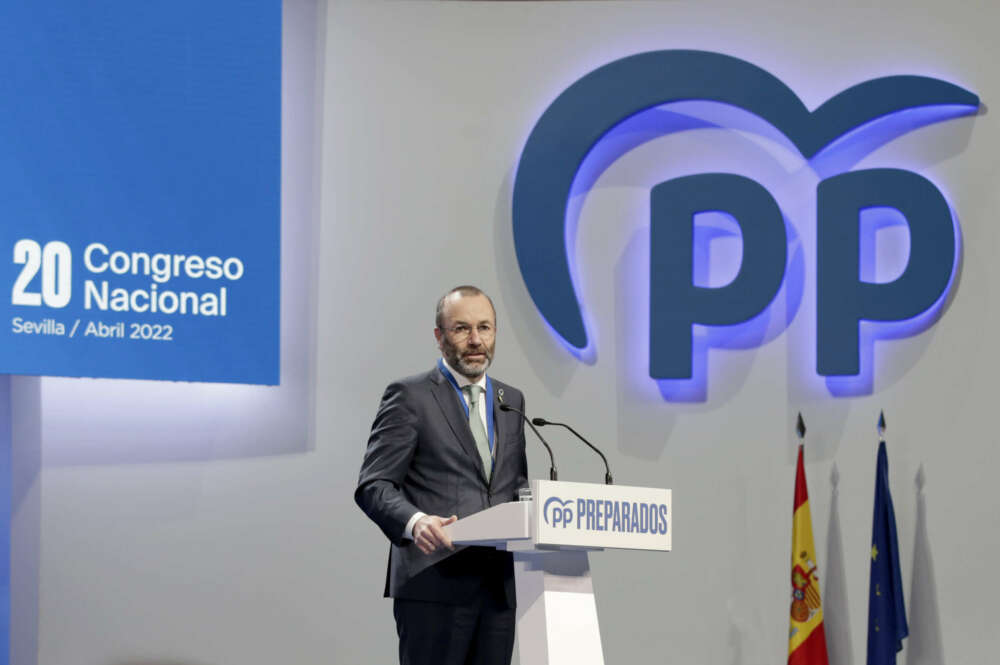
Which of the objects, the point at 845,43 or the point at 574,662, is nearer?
the point at 574,662

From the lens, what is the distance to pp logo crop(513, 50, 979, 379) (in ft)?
16.5

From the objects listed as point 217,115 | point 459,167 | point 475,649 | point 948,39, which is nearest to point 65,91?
point 217,115

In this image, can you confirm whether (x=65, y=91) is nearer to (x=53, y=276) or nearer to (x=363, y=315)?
(x=53, y=276)

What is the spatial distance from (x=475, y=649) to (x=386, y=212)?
2.66 m

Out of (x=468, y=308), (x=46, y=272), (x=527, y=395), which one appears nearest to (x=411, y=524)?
(x=468, y=308)

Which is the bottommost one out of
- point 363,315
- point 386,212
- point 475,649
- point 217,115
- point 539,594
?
point 475,649

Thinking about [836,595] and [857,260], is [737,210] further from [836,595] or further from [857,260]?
[836,595]

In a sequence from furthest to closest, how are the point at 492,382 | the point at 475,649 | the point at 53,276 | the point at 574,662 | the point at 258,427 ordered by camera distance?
the point at 258,427 < the point at 53,276 < the point at 492,382 < the point at 475,649 < the point at 574,662

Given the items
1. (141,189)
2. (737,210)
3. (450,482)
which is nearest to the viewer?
(450,482)

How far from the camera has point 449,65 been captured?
532cm

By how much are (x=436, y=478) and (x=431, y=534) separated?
1.32 ft

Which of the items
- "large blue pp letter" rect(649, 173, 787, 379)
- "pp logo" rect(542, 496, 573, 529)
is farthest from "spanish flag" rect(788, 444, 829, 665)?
"pp logo" rect(542, 496, 573, 529)

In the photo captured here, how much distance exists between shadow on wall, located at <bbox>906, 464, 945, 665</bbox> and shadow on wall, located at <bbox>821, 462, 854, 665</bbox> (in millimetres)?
262

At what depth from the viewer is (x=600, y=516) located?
2453 millimetres
